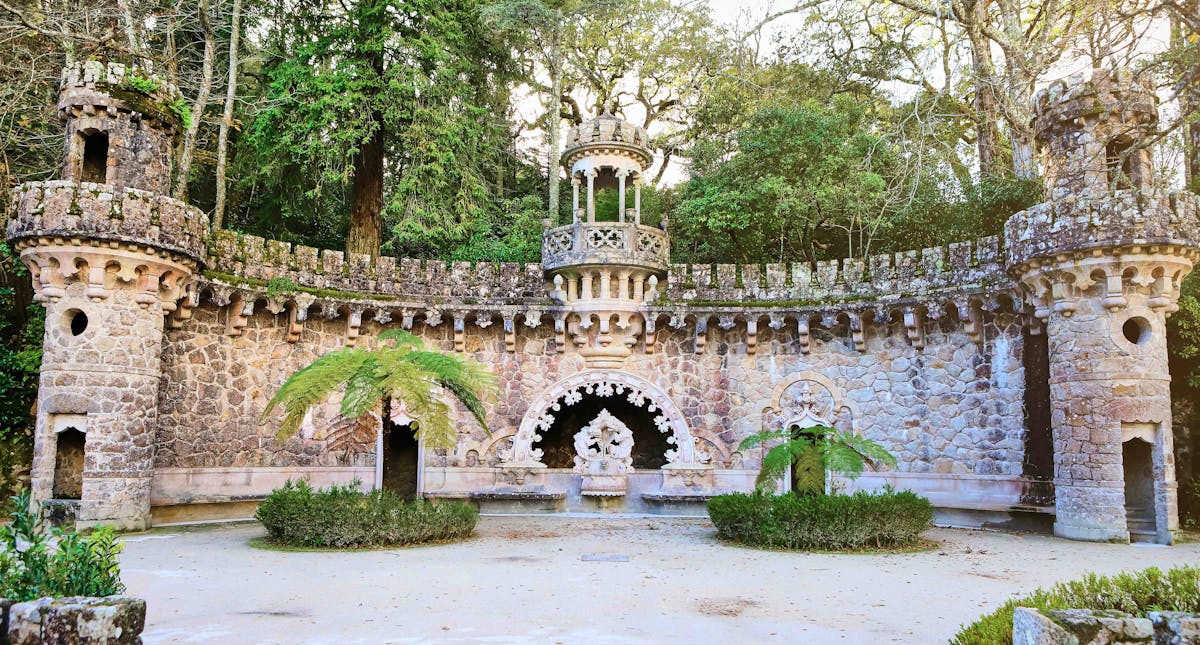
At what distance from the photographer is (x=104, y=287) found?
1427 cm

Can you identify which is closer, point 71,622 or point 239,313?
point 71,622

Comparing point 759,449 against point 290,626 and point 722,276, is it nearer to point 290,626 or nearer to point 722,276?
point 722,276

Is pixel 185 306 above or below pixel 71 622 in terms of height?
above

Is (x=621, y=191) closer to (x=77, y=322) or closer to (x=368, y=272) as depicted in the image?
(x=368, y=272)

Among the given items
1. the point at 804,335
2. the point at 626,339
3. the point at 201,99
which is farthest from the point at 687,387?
the point at 201,99

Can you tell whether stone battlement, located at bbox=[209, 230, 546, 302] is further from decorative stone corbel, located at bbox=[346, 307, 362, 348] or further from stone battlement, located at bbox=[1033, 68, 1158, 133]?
stone battlement, located at bbox=[1033, 68, 1158, 133]

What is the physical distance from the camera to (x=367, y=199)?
22.6 metres

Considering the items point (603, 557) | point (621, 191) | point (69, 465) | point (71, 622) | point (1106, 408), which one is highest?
point (621, 191)

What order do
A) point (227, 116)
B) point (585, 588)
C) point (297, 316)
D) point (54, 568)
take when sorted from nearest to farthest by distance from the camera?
point (54, 568), point (585, 588), point (297, 316), point (227, 116)

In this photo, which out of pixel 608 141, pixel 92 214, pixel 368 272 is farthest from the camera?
pixel 608 141

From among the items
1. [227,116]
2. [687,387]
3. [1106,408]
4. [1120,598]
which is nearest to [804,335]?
[687,387]

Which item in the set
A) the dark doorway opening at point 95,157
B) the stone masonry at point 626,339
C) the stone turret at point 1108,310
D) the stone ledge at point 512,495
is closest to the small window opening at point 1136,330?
the stone turret at point 1108,310

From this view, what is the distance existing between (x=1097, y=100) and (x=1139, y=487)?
661 cm

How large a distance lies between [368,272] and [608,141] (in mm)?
5892
